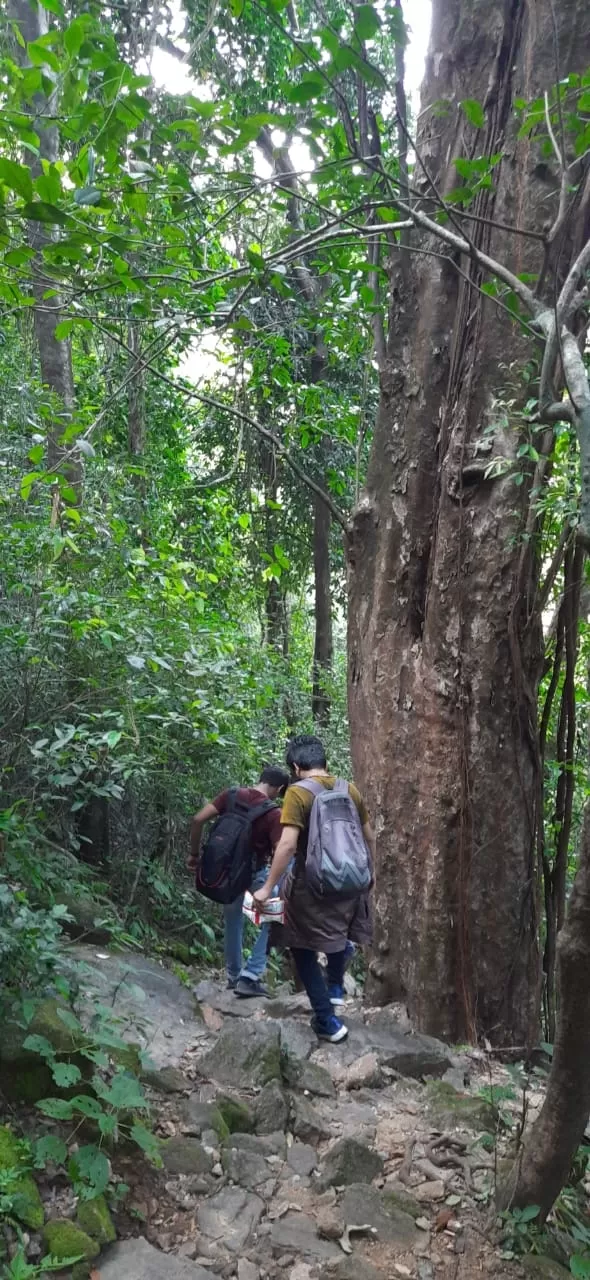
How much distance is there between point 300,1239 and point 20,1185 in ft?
3.07

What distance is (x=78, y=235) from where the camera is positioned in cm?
295

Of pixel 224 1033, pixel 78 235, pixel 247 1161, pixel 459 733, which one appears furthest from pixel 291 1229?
pixel 78 235

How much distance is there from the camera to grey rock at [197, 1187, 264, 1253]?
9.16 ft

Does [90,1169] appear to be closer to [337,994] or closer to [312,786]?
[312,786]

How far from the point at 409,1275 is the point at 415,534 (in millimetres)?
3489

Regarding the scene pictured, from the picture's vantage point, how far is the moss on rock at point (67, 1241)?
93.4 inches

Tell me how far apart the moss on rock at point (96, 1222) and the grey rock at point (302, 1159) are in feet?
2.89

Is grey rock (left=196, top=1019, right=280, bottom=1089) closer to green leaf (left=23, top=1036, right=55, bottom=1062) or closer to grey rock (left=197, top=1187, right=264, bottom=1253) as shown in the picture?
grey rock (left=197, top=1187, right=264, bottom=1253)

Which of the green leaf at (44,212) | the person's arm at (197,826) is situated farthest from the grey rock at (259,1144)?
the green leaf at (44,212)

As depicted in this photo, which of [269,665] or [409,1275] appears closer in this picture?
[409,1275]

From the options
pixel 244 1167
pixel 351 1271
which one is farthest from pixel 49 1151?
pixel 351 1271

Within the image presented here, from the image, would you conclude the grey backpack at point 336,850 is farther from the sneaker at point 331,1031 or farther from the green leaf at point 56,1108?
the green leaf at point 56,1108

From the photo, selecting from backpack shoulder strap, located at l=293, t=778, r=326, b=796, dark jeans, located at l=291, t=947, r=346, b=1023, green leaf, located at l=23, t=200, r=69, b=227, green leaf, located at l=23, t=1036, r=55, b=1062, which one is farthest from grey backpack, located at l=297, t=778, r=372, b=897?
green leaf, located at l=23, t=200, r=69, b=227

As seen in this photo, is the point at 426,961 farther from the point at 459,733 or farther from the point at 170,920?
the point at 170,920
